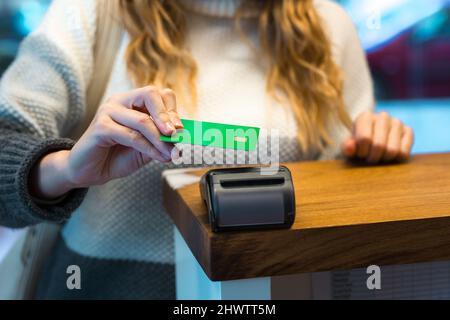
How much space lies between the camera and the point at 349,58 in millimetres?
1136

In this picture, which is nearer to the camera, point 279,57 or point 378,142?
point 378,142

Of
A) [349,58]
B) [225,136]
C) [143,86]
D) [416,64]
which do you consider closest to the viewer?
[225,136]

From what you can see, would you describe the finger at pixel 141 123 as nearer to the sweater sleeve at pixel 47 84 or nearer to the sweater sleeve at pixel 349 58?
the sweater sleeve at pixel 47 84

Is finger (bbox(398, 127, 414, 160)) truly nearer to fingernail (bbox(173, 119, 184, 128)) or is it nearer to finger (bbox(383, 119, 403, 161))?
finger (bbox(383, 119, 403, 161))

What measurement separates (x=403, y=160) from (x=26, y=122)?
0.55 meters

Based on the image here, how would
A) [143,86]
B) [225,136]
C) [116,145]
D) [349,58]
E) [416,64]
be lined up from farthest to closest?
[416,64], [349,58], [143,86], [116,145], [225,136]

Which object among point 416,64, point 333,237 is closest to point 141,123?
point 333,237

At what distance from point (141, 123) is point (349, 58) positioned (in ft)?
2.48

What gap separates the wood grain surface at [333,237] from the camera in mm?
448

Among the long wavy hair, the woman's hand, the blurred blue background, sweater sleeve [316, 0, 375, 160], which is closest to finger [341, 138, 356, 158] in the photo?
the woman's hand

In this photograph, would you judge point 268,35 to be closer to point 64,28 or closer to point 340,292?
point 64,28

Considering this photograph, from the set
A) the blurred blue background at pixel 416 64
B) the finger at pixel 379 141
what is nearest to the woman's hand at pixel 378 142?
the finger at pixel 379 141

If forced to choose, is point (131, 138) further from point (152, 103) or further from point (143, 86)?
point (143, 86)

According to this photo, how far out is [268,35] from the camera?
3.34ft
